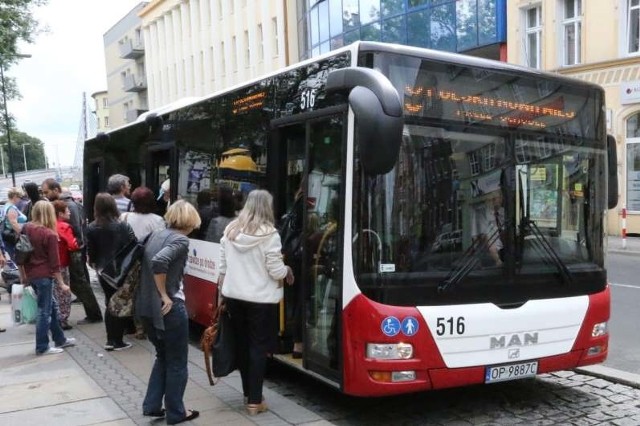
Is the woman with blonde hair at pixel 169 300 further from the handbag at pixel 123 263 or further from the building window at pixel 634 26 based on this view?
the building window at pixel 634 26

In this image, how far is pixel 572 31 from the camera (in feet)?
69.1

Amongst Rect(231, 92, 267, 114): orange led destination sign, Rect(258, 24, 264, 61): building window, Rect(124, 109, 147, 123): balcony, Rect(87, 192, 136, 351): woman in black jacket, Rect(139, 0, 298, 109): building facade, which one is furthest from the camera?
Rect(124, 109, 147, 123): balcony

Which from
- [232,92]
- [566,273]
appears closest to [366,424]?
[566,273]

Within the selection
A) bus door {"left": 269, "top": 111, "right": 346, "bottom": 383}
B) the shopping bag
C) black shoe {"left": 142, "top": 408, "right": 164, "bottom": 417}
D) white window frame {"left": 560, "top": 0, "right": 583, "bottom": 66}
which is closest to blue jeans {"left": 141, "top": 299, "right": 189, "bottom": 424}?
black shoe {"left": 142, "top": 408, "right": 164, "bottom": 417}

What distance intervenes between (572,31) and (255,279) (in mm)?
19413

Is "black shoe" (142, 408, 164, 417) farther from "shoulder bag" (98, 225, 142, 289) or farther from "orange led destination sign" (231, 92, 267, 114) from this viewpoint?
"orange led destination sign" (231, 92, 267, 114)

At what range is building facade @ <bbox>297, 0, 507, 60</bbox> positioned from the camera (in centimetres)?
2314

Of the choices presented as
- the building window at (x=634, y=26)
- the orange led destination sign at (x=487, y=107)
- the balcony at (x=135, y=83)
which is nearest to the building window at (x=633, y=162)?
the building window at (x=634, y=26)

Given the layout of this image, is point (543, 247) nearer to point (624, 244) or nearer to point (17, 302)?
point (17, 302)

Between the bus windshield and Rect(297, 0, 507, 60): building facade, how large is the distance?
62.3 feet

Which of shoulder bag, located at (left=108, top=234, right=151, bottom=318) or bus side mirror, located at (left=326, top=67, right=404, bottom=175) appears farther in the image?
shoulder bag, located at (left=108, top=234, right=151, bottom=318)

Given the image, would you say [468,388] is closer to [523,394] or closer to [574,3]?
[523,394]

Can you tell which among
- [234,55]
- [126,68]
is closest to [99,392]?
[234,55]

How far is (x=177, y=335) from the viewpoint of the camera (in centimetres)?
475
